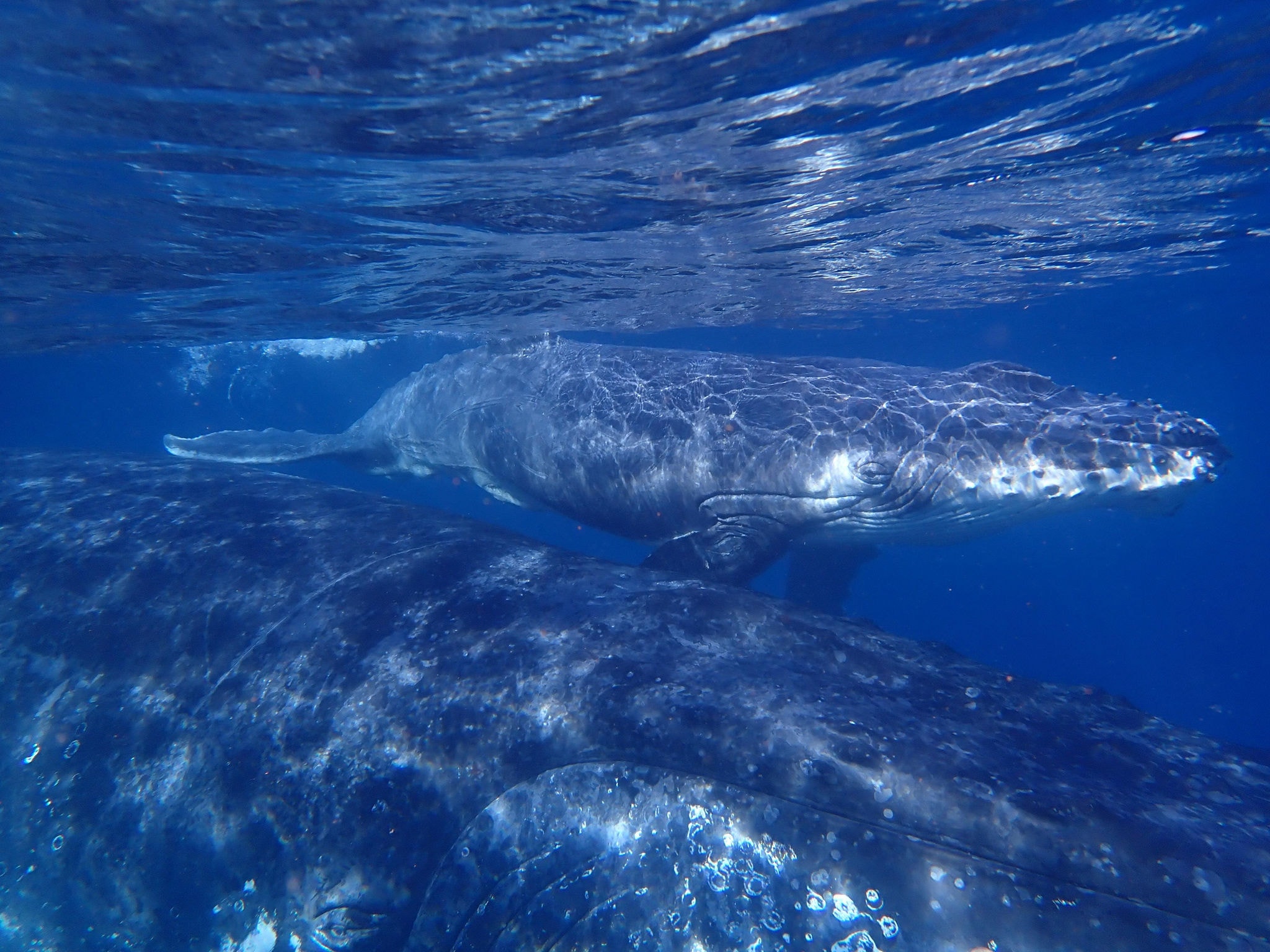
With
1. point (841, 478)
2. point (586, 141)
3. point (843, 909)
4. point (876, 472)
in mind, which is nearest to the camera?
point (843, 909)

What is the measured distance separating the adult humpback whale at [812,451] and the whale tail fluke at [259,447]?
235 inches

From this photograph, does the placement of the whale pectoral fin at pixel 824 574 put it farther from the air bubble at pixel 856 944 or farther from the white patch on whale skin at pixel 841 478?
the air bubble at pixel 856 944

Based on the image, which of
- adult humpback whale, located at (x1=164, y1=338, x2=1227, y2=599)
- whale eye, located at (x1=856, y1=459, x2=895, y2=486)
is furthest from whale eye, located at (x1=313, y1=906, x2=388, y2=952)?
whale eye, located at (x1=856, y1=459, x2=895, y2=486)

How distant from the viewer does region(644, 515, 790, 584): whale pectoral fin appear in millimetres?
8250

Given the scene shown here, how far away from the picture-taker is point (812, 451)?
28.1 ft

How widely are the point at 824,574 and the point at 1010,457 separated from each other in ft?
13.3

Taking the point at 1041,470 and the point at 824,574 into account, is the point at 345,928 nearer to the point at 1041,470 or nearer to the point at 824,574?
the point at 1041,470

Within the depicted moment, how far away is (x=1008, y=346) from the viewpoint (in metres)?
44.5

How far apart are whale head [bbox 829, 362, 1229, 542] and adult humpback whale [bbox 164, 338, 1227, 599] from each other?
2 centimetres

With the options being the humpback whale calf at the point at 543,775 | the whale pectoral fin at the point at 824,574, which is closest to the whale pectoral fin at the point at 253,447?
the humpback whale calf at the point at 543,775

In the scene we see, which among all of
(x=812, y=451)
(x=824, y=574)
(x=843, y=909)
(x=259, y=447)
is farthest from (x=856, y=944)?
(x=259, y=447)

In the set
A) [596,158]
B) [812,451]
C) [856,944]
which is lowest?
[856,944]

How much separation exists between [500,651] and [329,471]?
57417 mm

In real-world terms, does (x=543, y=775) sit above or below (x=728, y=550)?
below
